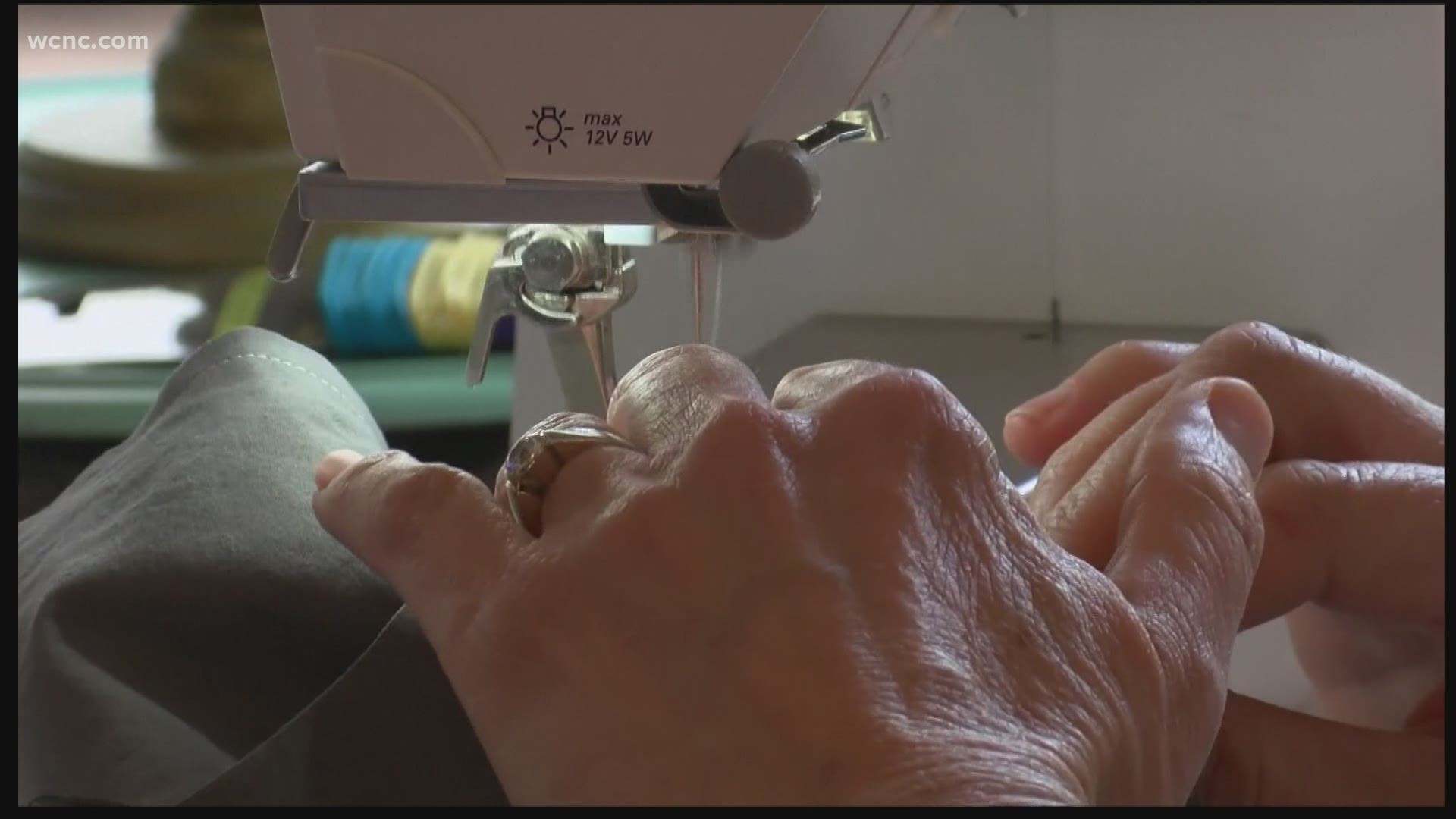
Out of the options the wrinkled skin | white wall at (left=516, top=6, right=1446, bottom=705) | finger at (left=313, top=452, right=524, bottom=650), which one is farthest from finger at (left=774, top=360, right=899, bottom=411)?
white wall at (left=516, top=6, right=1446, bottom=705)

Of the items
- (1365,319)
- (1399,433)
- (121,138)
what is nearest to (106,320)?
(121,138)

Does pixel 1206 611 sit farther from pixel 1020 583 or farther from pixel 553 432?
pixel 553 432

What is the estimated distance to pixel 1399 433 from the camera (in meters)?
0.71

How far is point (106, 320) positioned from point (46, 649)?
1.79 ft

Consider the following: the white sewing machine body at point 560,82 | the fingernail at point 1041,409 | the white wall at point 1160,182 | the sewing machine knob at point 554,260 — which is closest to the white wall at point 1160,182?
the white wall at point 1160,182

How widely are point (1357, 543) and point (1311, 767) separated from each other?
13cm

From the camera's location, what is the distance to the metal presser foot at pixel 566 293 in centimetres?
59

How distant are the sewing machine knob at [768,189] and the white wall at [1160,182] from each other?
2.17ft

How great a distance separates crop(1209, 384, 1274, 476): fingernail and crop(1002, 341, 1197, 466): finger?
15 centimetres

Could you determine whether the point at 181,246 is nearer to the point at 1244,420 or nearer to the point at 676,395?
the point at 676,395

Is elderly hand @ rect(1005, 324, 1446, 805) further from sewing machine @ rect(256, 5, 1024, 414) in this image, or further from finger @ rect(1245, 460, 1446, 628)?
sewing machine @ rect(256, 5, 1024, 414)

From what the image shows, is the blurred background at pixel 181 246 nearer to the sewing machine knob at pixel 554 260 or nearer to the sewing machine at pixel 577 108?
the sewing machine knob at pixel 554 260

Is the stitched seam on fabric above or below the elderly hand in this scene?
above

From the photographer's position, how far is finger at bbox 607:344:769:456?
457mm
